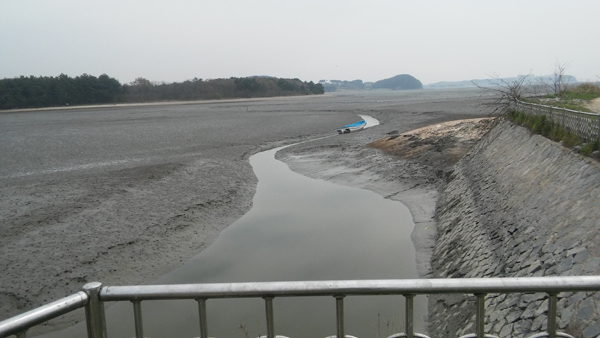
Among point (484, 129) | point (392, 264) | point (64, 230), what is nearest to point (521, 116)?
point (484, 129)

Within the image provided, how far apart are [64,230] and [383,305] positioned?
28.6ft

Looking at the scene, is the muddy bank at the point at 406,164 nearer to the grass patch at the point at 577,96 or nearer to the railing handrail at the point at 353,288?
the grass patch at the point at 577,96

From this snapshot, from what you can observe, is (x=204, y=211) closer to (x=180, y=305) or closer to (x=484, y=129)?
(x=180, y=305)

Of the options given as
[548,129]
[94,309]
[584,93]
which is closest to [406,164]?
[548,129]

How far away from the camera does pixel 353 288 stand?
111 inches

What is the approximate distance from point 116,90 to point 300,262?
108296 millimetres

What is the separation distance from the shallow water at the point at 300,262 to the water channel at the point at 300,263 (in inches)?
0.7

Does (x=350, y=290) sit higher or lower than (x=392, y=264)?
higher

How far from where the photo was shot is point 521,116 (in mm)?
16391

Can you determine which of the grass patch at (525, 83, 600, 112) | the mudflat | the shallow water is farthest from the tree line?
the grass patch at (525, 83, 600, 112)

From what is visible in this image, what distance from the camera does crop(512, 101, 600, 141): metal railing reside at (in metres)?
9.12

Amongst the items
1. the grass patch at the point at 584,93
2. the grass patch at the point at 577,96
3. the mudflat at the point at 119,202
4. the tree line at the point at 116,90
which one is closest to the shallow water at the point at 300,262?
the mudflat at the point at 119,202

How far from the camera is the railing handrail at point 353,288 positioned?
109 inches

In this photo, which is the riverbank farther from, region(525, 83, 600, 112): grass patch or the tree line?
the tree line
